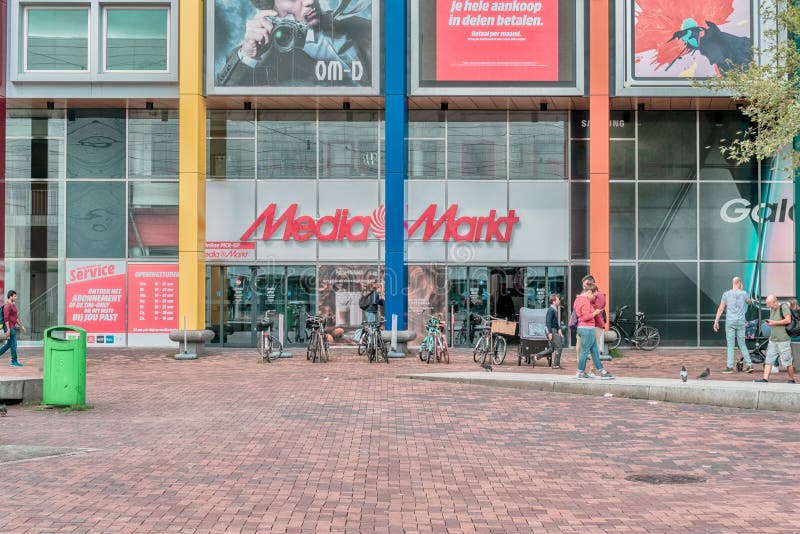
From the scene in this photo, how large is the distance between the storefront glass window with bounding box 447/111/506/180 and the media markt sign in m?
1.10

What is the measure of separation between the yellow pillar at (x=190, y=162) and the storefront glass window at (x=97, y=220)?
371 centimetres

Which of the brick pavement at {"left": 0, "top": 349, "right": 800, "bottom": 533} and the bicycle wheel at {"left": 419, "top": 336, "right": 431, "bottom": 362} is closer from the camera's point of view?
the brick pavement at {"left": 0, "top": 349, "right": 800, "bottom": 533}

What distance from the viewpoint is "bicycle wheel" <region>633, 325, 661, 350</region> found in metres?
27.9

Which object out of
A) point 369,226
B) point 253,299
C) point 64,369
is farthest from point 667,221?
point 64,369

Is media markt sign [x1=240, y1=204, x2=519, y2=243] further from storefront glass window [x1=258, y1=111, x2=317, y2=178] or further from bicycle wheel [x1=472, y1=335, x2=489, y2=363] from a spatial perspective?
bicycle wheel [x1=472, y1=335, x2=489, y2=363]

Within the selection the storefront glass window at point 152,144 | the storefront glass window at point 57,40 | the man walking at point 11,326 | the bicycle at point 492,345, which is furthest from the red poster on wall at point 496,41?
the man walking at point 11,326

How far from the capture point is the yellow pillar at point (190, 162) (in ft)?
84.0

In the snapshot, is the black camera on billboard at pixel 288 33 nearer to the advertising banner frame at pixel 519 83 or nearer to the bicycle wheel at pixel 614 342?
the advertising banner frame at pixel 519 83

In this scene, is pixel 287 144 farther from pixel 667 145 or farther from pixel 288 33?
pixel 667 145

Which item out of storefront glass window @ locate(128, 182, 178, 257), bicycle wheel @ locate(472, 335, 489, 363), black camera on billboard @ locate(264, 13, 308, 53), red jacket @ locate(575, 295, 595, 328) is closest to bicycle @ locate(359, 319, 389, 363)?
bicycle wheel @ locate(472, 335, 489, 363)

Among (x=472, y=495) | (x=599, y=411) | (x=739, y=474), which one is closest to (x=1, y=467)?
(x=472, y=495)

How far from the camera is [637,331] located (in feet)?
91.5

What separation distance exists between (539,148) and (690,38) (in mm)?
5131

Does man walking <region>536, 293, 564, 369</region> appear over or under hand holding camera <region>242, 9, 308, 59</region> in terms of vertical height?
under
